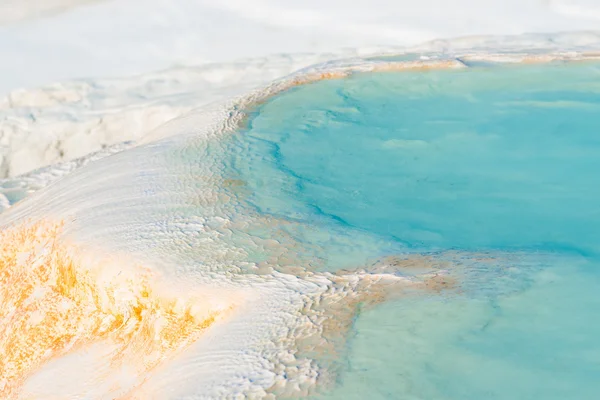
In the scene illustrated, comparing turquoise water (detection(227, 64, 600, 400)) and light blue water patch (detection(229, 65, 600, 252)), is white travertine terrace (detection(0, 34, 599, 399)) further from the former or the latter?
light blue water patch (detection(229, 65, 600, 252))

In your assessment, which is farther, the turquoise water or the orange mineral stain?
the orange mineral stain

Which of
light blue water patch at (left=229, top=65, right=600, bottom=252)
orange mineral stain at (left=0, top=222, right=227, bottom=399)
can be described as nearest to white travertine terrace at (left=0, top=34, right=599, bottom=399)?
orange mineral stain at (left=0, top=222, right=227, bottom=399)

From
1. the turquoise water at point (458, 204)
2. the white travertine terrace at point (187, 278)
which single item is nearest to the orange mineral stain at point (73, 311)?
the white travertine terrace at point (187, 278)

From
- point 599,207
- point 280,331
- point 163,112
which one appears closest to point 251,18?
point 163,112

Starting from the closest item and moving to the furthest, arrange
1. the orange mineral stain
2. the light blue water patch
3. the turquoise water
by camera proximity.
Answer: the turquoise water < the orange mineral stain < the light blue water patch

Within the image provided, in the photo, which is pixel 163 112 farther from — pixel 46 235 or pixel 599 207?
pixel 599 207

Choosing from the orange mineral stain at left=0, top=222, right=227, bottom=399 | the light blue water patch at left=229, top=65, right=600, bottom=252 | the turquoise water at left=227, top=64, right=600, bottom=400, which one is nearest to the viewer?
the turquoise water at left=227, top=64, right=600, bottom=400
